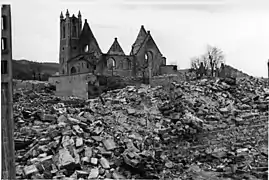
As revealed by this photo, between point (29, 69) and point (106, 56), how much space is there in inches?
176

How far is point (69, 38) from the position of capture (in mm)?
19906

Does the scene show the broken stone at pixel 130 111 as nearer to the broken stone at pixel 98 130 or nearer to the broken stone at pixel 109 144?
the broken stone at pixel 98 130

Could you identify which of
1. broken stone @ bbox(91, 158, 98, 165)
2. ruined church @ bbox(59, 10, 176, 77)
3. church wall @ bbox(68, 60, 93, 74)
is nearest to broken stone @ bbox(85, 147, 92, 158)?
broken stone @ bbox(91, 158, 98, 165)

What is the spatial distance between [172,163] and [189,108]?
2100mm

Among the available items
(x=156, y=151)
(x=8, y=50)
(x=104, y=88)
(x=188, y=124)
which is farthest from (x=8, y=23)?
(x=104, y=88)

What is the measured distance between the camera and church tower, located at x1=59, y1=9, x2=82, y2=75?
19750mm

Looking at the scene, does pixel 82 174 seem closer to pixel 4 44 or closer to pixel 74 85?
pixel 4 44

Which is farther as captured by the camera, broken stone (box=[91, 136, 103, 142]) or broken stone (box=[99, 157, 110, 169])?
broken stone (box=[91, 136, 103, 142])

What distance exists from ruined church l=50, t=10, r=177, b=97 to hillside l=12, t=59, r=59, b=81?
3.92 ft

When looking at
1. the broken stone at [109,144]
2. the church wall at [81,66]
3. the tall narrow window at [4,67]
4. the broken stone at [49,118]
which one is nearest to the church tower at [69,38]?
the church wall at [81,66]

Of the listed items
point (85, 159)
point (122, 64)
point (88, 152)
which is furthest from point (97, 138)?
point (122, 64)

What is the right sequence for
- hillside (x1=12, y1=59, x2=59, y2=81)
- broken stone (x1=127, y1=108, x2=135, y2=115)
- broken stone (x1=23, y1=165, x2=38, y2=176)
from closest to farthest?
broken stone (x1=23, y1=165, x2=38, y2=176), broken stone (x1=127, y1=108, x2=135, y2=115), hillside (x1=12, y1=59, x2=59, y2=81)

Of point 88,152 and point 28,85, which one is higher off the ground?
point 28,85

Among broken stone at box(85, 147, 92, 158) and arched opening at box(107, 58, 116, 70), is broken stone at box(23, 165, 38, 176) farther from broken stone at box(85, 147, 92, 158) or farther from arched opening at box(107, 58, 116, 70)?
arched opening at box(107, 58, 116, 70)
